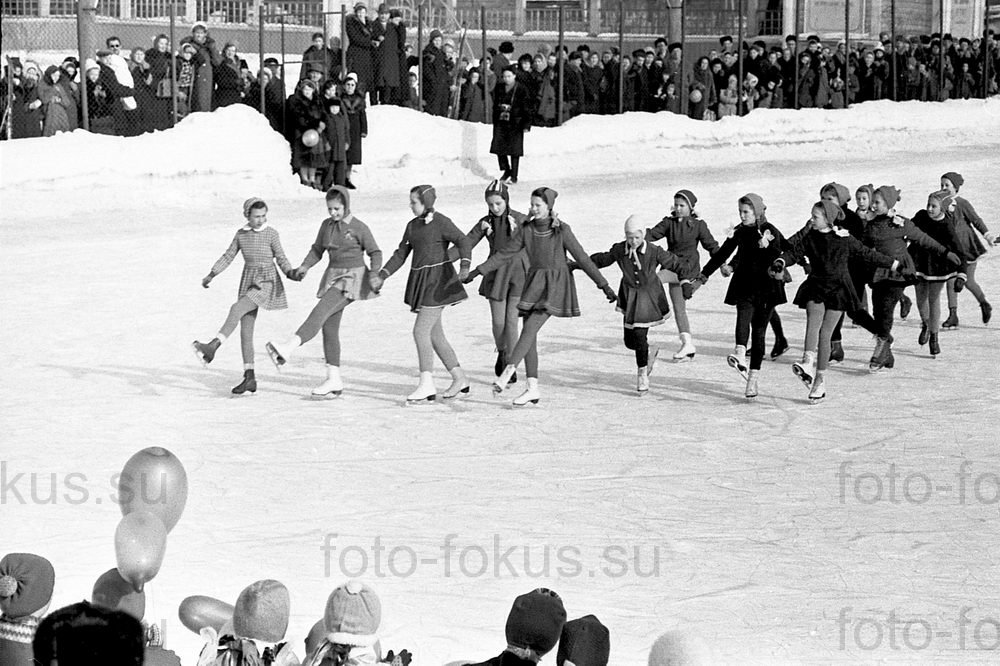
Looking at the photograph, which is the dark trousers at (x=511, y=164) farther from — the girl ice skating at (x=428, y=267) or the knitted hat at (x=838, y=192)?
the girl ice skating at (x=428, y=267)

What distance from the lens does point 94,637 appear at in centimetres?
282

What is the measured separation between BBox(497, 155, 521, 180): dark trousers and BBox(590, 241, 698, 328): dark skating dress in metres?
11.7

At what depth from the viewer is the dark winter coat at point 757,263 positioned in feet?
34.0

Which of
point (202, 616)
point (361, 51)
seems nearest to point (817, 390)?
point (202, 616)

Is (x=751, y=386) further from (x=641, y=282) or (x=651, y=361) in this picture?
(x=641, y=282)

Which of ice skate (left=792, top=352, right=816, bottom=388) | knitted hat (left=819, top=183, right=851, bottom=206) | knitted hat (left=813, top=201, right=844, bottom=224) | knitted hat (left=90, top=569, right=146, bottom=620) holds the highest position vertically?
knitted hat (left=819, top=183, right=851, bottom=206)

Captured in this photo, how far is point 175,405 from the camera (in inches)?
401

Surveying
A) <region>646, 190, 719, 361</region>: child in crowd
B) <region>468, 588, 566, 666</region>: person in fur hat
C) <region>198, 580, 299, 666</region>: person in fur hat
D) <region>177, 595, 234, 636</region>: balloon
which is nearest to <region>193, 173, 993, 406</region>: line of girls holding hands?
<region>646, 190, 719, 361</region>: child in crowd

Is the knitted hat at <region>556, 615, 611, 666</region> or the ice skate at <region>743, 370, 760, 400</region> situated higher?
the knitted hat at <region>556, 615, 611, 666</region>

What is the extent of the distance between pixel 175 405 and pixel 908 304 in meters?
5.70

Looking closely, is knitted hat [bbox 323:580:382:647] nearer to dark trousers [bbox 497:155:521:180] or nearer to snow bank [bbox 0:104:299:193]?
snow bank [bbox 0:104:299:193]

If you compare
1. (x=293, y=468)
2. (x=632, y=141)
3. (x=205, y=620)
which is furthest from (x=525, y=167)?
(x=205, y=620)

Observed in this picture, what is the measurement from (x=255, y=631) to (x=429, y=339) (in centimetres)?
642

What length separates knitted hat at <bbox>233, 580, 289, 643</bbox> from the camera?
12.4ft
